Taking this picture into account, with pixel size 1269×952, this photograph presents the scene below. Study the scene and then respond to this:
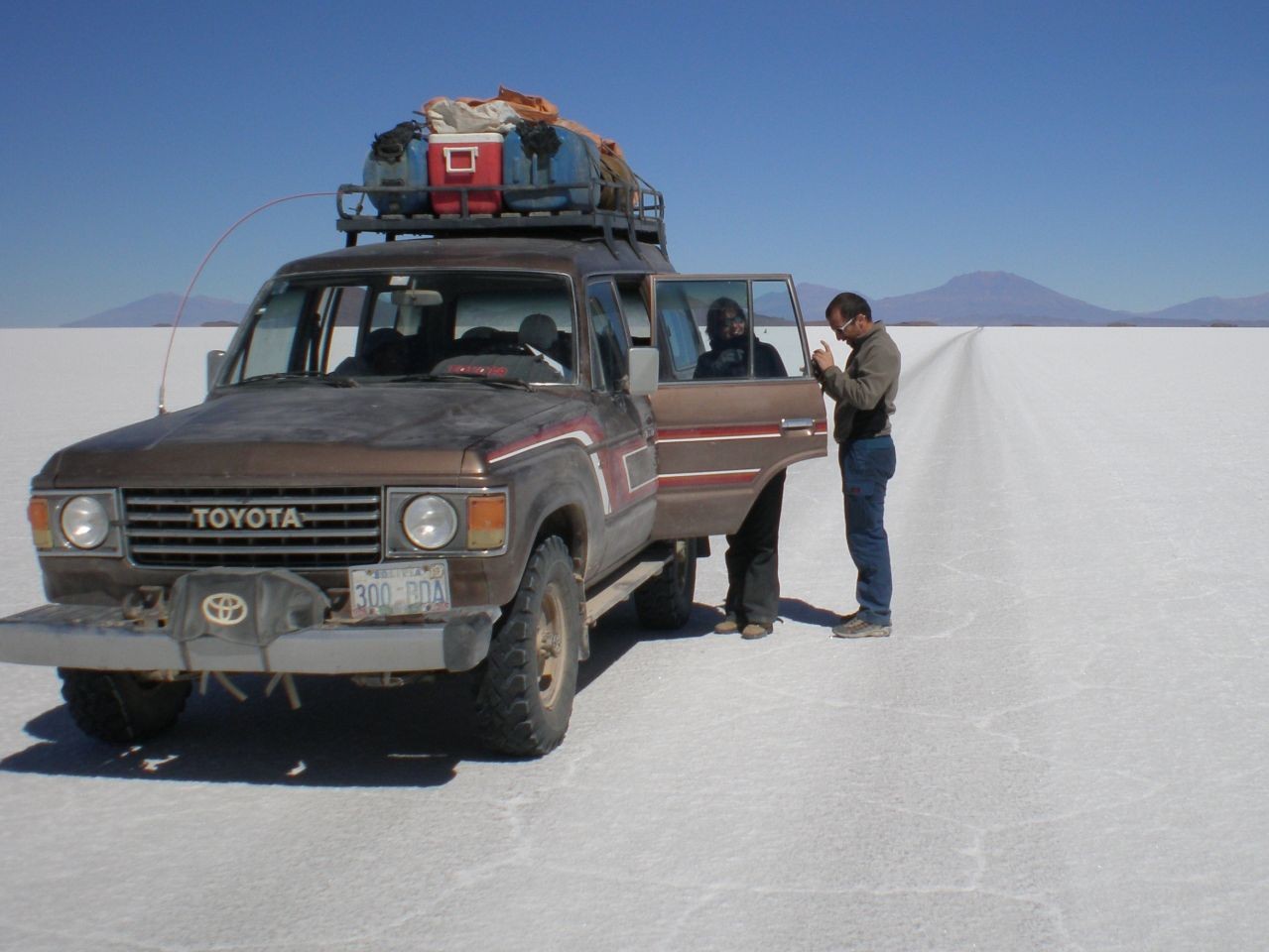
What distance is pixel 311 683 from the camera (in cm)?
670

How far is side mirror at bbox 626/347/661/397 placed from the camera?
6.24m

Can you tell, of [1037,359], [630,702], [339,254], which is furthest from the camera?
[1037,359]

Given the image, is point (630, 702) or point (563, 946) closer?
point (563, 946)

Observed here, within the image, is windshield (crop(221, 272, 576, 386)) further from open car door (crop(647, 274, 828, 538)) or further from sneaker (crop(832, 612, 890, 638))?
sneaker (crop(832, 612, 890, 638))

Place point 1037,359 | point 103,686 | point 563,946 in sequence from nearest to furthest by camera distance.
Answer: point 563,946 → point 103,686 → point 1037,359

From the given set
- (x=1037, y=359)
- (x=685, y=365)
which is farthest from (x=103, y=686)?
(x=1037, y=359)

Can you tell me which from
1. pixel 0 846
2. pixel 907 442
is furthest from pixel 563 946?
pixel 907 442

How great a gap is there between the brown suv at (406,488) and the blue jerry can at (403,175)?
71cm

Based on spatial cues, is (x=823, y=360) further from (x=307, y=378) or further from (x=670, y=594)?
(x=307, y=378)

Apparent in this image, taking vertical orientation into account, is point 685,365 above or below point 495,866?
above

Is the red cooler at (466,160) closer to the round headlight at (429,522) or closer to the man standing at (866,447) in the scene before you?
the man standing at (866,447)

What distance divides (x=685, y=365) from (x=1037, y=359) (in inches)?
1882

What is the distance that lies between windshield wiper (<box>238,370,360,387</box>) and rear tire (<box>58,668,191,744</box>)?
136cm

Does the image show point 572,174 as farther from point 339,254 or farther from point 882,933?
point 882,933
